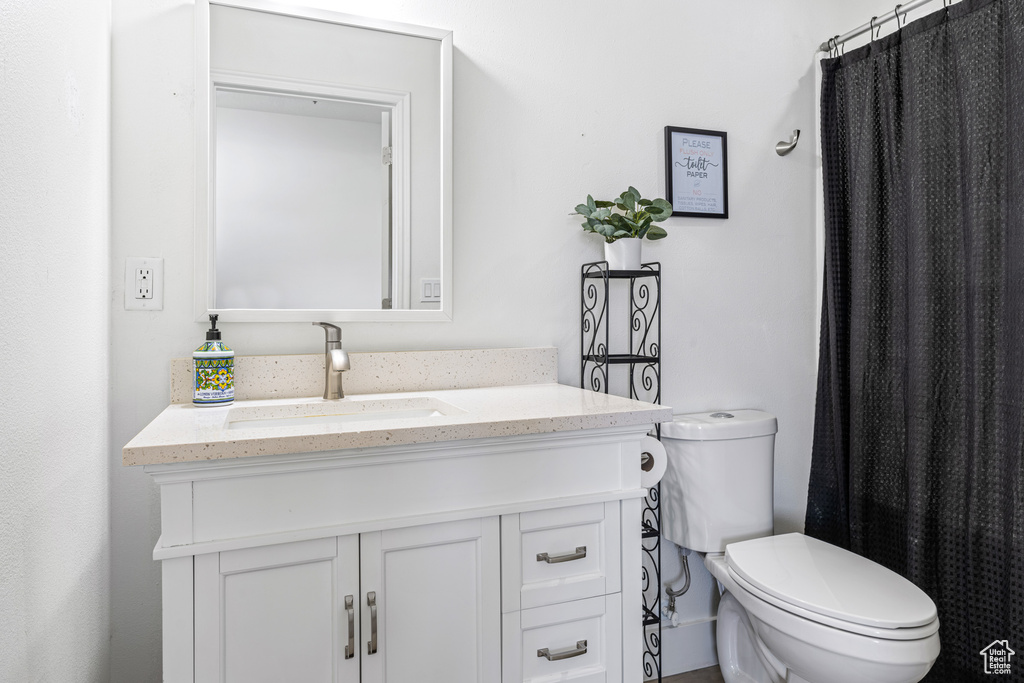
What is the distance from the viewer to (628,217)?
1.71m

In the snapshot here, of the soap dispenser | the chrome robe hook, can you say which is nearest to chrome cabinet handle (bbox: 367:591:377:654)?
the soap dispenser

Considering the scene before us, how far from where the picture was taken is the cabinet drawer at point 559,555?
1.17m

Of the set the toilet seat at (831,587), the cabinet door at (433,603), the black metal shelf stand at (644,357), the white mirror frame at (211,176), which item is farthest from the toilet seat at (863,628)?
Answer: the white mirror frame at (211,176)

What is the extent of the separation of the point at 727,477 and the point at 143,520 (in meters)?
1.50

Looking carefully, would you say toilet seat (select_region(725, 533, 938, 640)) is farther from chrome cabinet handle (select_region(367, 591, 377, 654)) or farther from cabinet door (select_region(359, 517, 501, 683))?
chrome cabinet handle (select_region(367, 591, 377, 654))

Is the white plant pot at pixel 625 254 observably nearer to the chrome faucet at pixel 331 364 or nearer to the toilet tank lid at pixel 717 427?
the toilet tank lid at pixel 717 427

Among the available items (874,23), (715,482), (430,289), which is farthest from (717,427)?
(874,23)

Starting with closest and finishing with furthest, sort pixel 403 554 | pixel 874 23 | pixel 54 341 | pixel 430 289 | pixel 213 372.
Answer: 1. pixel 54 341
2. pixel 403 554
3. pixel 213 372
4. pixel 430 289
5. pixel 874 23

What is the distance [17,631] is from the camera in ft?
2.68

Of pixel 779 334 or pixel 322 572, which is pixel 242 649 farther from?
pixel 779 334

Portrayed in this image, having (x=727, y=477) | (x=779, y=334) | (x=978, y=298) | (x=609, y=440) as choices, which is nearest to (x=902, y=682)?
(x=727, y=477)

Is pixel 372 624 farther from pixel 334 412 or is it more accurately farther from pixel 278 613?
pixel 334 412

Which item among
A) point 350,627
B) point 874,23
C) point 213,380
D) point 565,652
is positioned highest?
point 874,23

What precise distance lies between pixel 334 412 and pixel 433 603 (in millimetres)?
476
